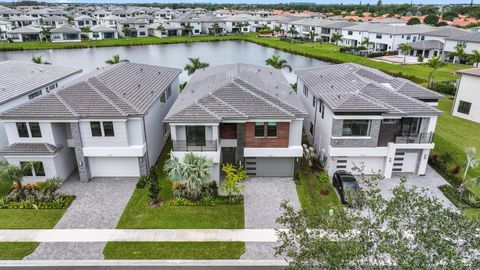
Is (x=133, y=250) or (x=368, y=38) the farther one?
(x=368, y=38)

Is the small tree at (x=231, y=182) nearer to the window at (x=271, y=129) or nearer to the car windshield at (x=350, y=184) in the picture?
the window at (x=271, y=129)

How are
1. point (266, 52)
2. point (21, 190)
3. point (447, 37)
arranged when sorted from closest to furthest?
point (21, 190)
point (447, 37)
point (266, 52)

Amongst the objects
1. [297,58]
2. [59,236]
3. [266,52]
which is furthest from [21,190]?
[266,52]

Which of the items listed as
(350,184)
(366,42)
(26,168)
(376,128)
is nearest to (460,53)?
(366,42)

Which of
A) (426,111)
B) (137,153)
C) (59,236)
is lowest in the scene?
(59,236)

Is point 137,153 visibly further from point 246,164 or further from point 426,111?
point 426,111

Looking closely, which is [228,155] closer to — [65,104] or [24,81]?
[65,104]
